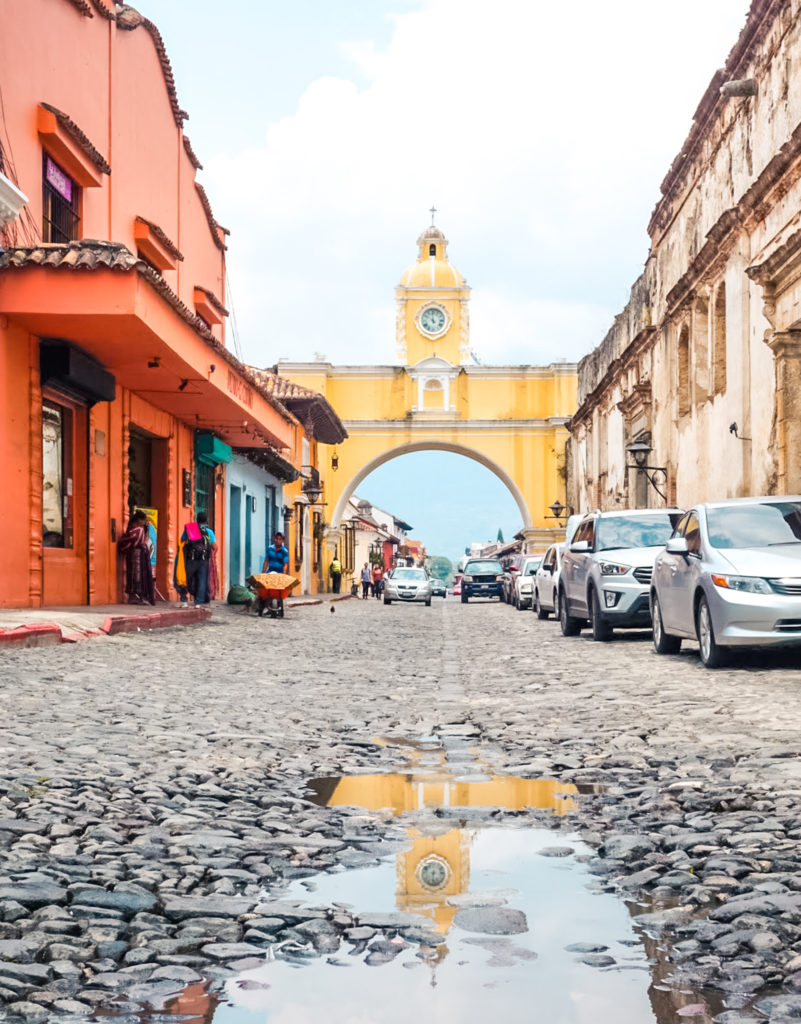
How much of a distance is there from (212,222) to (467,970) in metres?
25.9

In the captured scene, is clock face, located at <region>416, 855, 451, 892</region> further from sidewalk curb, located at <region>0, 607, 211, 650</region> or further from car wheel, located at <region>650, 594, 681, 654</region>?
car wheel, located at <region>650, 594, 681, 654</region>

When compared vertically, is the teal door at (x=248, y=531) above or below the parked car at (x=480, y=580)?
above

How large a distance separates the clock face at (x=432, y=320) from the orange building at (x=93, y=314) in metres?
35.5

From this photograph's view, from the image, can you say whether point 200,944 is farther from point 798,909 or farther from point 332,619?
point 332,619

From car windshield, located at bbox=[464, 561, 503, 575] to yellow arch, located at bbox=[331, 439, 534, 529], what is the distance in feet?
25.4

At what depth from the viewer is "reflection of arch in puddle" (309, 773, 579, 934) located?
10.4 ft

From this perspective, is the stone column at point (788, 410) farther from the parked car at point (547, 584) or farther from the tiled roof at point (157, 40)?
the tiled roof at point (157, 40)

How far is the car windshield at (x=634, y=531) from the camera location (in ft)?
50.7

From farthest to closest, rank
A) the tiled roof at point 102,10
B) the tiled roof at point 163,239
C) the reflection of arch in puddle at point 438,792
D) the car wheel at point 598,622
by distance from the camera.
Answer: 1. the tiled roof at point 163,239
2. the tiled roof at point 102,10
3. the car wheel at point 598,622
4. the reflection of arch in puddle at point 438,792

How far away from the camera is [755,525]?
11.3 metres

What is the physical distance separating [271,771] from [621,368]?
26.7 meters

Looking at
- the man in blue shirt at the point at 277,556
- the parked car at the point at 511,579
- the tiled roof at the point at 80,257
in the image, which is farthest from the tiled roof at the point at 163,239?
the parked car at the point at 511,579

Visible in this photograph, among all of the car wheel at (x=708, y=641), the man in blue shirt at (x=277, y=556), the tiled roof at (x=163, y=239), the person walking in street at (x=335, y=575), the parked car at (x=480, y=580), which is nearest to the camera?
the car wheel at (x=708, y=641)

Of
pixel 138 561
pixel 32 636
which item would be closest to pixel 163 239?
pixel 138 561
